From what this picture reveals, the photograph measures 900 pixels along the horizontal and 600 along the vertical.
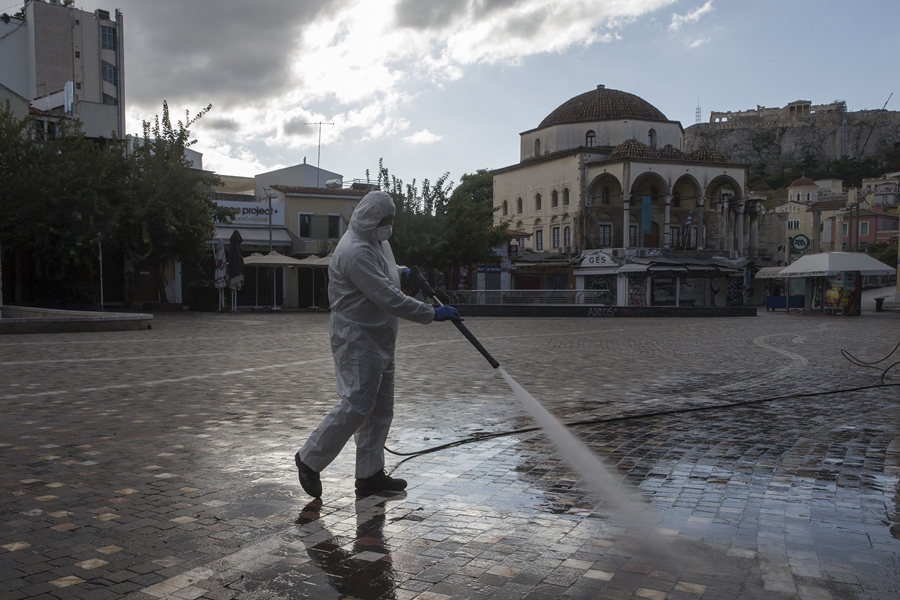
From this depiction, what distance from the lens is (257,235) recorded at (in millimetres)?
44281

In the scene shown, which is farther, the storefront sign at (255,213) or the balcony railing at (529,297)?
the storefront sign at (255,213)

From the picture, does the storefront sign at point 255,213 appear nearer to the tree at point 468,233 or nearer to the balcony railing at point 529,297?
the tree at point 468,233

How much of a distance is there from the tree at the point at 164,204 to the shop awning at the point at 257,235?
10.4m

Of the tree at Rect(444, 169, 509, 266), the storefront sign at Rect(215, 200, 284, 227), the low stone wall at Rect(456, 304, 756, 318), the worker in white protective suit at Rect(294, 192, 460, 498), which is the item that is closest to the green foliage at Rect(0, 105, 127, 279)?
the storefront sign at Rect(215, 200, 284, 227)

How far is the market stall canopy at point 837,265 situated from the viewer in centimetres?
3300

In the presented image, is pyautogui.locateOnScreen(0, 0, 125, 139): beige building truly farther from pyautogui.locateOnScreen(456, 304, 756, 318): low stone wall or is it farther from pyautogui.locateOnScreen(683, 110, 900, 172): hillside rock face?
pyautogui.locateOnScreen(683, 110, 900, 172): hillside rock face

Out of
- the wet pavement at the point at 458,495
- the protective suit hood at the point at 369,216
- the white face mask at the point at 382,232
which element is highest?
the protective suit hood at the point at 369,216

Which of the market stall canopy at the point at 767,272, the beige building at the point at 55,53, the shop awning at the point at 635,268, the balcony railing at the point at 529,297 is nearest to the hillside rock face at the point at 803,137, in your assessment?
the market stall canopy at the point at 767,272

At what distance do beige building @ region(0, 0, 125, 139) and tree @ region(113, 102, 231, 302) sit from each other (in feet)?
45.8

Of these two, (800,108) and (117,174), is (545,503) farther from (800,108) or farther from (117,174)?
(800,108)

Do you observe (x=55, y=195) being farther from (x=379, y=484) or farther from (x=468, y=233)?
(x=379, y=484)

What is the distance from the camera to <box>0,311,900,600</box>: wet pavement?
3391mm

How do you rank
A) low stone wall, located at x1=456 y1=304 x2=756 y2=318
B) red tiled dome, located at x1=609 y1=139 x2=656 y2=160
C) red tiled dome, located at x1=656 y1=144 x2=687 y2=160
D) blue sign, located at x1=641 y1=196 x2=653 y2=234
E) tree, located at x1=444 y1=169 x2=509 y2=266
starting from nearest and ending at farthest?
low stone wall, located at x1=456 y1=304 x2=756 y2=318 < tree, located at x1=444 y1=169 x2=509 y2=266 < blue sign, located at x1=641 y1=196 x2=653 y2=234 < red tiled dome, located at x1=609 y1=139 x2=656 y2=160 < red tiled dome, located at x1=656 y1=144 x2=687 y2=160

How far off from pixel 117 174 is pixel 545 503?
103 feet
